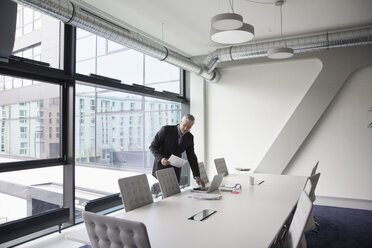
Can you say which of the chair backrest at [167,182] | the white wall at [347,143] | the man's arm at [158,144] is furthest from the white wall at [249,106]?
the chair backrest at [167,182]

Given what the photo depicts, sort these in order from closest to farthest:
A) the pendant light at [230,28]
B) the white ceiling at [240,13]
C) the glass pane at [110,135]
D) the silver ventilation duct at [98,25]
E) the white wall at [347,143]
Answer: the pendant light at [230,28]
the silver ventilation duct at [98,25]
the white ceiling at [240,13]
the glass pane at [110,135]
the white wall at [347,143]

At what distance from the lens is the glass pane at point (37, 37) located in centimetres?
342

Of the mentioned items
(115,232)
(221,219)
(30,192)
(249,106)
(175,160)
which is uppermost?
(249,106)

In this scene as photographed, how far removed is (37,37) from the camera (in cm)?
365

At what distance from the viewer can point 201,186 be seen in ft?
11.0

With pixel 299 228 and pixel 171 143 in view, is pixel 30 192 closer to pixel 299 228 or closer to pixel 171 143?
pixel 171 143

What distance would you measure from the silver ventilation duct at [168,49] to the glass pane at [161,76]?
90 cm

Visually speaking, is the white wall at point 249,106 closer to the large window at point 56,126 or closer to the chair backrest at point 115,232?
the large window at point 56,126

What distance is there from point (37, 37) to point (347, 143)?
5606 mm

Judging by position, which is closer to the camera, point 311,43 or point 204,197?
point 204,197

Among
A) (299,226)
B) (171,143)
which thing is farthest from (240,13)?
(299,226)

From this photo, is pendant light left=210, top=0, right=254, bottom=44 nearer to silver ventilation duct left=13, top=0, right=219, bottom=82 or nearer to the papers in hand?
silver ventilation duct left=13, top=0, right=219, bottom=82

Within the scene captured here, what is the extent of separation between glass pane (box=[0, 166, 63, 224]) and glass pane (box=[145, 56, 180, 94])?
8.81 feet

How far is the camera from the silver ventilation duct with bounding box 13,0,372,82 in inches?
122
